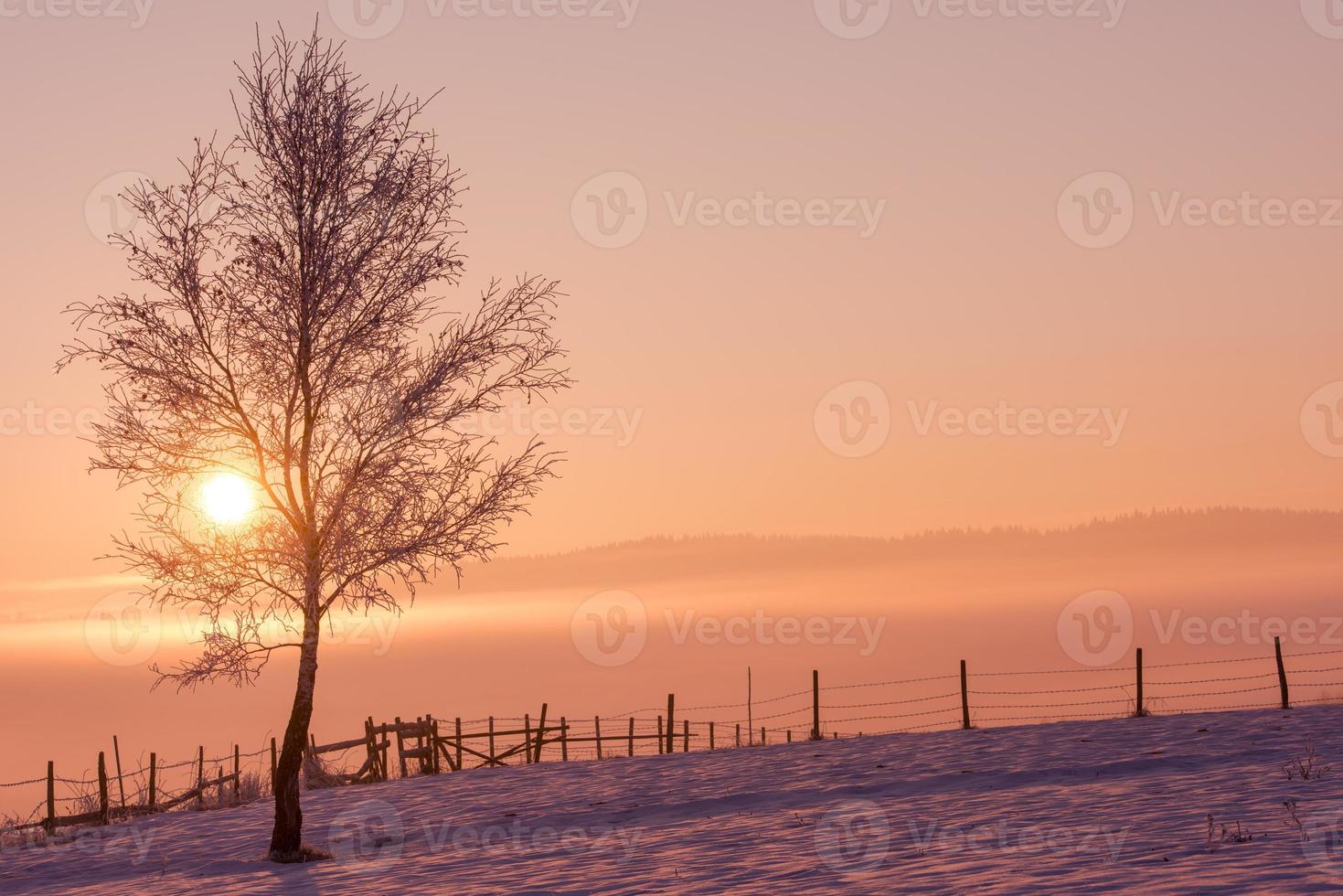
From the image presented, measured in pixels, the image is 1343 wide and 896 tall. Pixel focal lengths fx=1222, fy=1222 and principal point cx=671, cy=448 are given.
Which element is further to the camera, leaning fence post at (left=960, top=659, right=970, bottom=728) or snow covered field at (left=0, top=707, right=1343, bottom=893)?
leaning fence post at (left=960, top=659, right=970, bottom=728)

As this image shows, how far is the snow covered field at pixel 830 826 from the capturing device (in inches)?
555

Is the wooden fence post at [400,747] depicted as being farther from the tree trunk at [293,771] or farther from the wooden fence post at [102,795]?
the tree trunk at [293,771]

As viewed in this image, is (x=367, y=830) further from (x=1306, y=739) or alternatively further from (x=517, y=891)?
(x=1306, y=739)

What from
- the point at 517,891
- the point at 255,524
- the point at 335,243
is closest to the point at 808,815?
the point at 517,891

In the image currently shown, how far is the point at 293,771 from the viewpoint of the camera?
20.4 metres

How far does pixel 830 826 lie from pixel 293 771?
8.90 m

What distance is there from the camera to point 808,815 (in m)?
20.2

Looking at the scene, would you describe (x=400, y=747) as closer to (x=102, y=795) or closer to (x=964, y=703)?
(x=102, y=795)

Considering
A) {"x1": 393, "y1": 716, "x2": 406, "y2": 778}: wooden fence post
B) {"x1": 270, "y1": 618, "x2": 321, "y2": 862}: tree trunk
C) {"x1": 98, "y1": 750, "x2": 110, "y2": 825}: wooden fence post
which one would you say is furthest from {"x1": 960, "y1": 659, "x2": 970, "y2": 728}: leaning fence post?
{"x1": 98, "y1": 750, "x2": 110, "y2": 825}: wooden fence post

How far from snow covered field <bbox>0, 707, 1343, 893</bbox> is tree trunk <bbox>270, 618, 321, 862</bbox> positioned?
0.54m

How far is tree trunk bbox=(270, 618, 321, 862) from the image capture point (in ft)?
66.0

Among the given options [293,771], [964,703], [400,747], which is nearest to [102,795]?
[400,747]

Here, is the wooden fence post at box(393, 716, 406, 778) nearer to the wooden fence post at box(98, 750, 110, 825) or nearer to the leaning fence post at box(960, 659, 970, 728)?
the wooden fence post at box(98, 750, 110, 825)

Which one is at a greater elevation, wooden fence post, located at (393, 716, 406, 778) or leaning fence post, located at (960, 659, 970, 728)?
leaning fence post, located at (960, 659, 970, 728)
